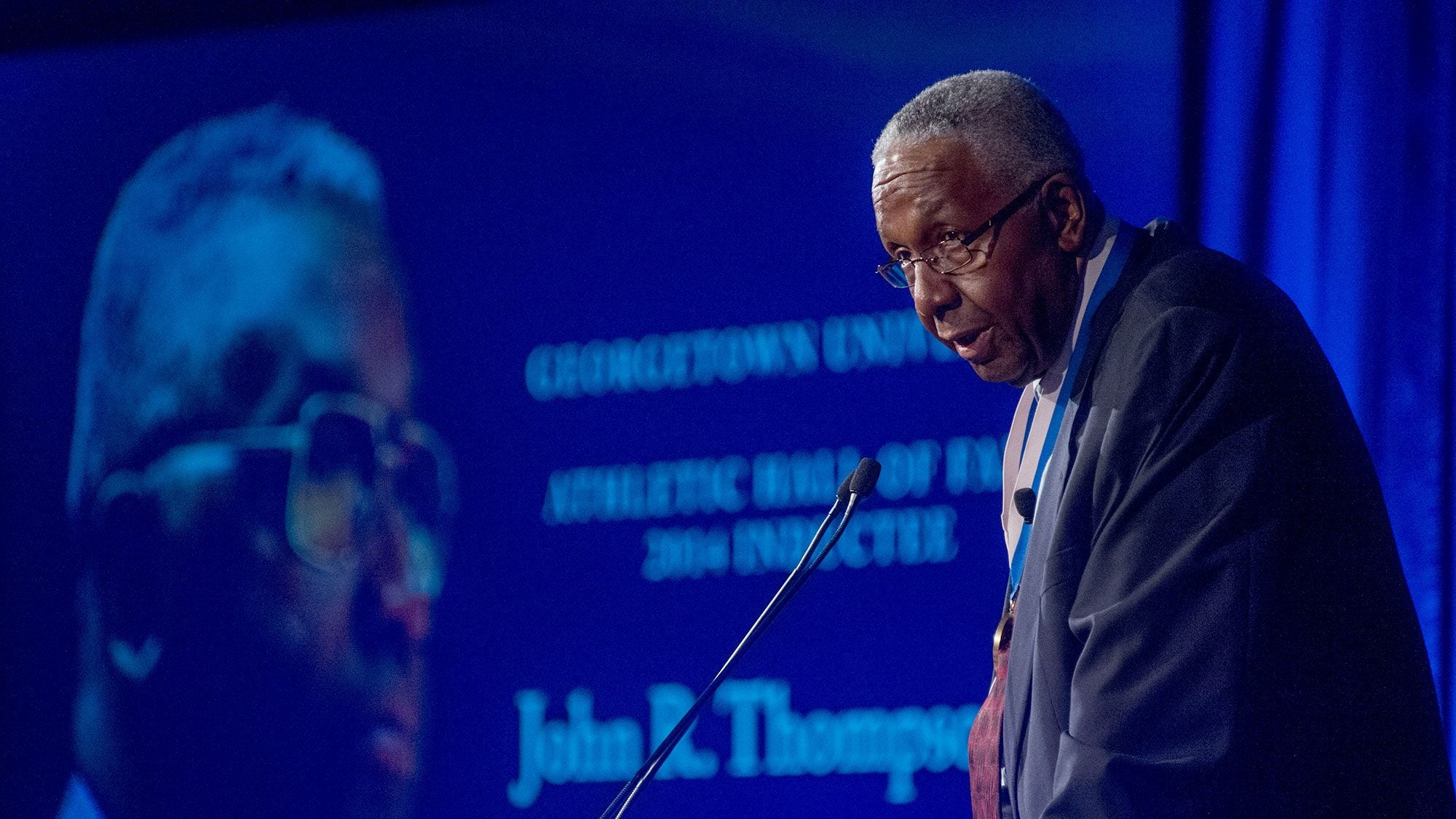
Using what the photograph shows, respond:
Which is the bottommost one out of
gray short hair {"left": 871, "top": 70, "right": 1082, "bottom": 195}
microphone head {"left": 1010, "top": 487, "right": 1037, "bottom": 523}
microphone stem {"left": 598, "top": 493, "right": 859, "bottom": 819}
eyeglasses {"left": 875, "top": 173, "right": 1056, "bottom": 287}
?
microphone stem {"left": 598, "top": 493, "right": 859, "bottom": 819}

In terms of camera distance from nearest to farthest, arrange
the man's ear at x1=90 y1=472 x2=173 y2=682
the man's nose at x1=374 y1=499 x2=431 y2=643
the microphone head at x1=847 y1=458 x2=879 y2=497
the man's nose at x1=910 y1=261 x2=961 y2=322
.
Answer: the man's nose at x1=910 y1=261 x2=961 y2=322, the microphone head at x1=847 y1=458 x2=879 y2=497, the man's nose at x1=374 y1=499 x2=431 y2=643, the man's ear at x1=90 y1=472 x2=173 y2=682

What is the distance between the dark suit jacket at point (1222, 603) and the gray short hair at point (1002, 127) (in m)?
0.26

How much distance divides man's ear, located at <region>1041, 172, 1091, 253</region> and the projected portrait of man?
7.80ft

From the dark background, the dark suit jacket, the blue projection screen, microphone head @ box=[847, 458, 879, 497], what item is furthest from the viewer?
the blue projection screen

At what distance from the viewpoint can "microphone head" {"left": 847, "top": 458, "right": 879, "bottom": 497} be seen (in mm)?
2035

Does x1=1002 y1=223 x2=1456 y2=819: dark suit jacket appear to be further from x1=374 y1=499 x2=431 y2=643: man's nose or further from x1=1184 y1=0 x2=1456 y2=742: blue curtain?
x1=374 y1=499 x2=431 y2=643: man's nose

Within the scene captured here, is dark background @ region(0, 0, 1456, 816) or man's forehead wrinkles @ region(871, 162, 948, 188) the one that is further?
dark background @ region(0, 0, 1456, 816)

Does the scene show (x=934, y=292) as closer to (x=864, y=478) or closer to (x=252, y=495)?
(x=864, y=478)

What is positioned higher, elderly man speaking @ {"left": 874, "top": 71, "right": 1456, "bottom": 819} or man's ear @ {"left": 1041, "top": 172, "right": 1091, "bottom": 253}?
man's ear @ {"left": 1041, "top": 172, "right": 1091, "bottom": 253}

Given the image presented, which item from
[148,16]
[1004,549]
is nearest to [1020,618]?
[1004,549]

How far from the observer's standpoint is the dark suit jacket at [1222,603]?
137 centimetres

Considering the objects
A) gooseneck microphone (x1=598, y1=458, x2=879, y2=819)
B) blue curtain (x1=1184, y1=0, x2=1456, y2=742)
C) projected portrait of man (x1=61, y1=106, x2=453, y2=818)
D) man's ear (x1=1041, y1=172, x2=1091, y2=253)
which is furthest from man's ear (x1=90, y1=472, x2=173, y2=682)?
man's ear (x1=1041, y1=172, x2=1091, y2=253)

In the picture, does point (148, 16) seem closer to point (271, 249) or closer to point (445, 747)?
point (271, 249)

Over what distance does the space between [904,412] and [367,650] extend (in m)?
1.49
